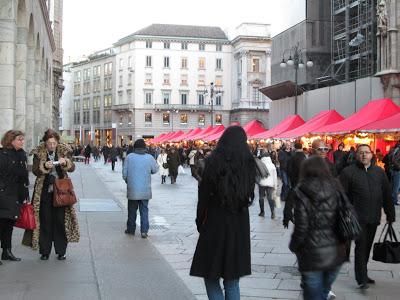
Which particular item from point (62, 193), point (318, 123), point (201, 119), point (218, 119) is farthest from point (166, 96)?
point (62, 193)

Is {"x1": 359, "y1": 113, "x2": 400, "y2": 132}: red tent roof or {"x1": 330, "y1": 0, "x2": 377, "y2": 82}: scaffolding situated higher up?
{"x1": 330, "y1": 0, "x2": 377, "y2": 82}: scaffolding

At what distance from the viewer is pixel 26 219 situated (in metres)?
8.05

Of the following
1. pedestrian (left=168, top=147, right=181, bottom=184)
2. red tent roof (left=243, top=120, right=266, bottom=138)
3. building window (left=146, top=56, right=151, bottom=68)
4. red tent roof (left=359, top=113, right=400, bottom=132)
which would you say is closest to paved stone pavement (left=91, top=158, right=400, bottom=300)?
red tent roof (left=359, top=113, right=400, bottom=132)

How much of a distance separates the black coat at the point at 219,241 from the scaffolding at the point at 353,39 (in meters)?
30.8

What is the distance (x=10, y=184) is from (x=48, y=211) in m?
0.60

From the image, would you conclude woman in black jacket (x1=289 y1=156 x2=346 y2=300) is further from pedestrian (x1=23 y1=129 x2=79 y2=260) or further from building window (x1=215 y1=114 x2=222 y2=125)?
building window (x1=215 y1=114 x2=222 y2=125)

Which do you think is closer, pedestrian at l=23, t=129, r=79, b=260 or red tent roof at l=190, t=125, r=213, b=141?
pedestrian at l=23, t=129, r=79, b=260

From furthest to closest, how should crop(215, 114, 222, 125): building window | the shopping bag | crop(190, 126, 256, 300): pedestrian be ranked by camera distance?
crop(215, 114, 222, 125): building window
the shopping bag
crop(190, 126, 256, 300): pedestrian

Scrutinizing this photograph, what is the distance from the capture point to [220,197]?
502 cm

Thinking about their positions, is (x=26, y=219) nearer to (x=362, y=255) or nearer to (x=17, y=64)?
(x=362, y=255)

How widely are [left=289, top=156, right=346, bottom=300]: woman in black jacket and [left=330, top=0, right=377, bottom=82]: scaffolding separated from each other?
30.5 m

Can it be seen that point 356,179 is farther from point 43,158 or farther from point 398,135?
point 398,135

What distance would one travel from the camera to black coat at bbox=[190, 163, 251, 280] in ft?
16.6

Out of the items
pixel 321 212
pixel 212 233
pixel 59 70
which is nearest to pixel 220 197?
pixel 212 233
